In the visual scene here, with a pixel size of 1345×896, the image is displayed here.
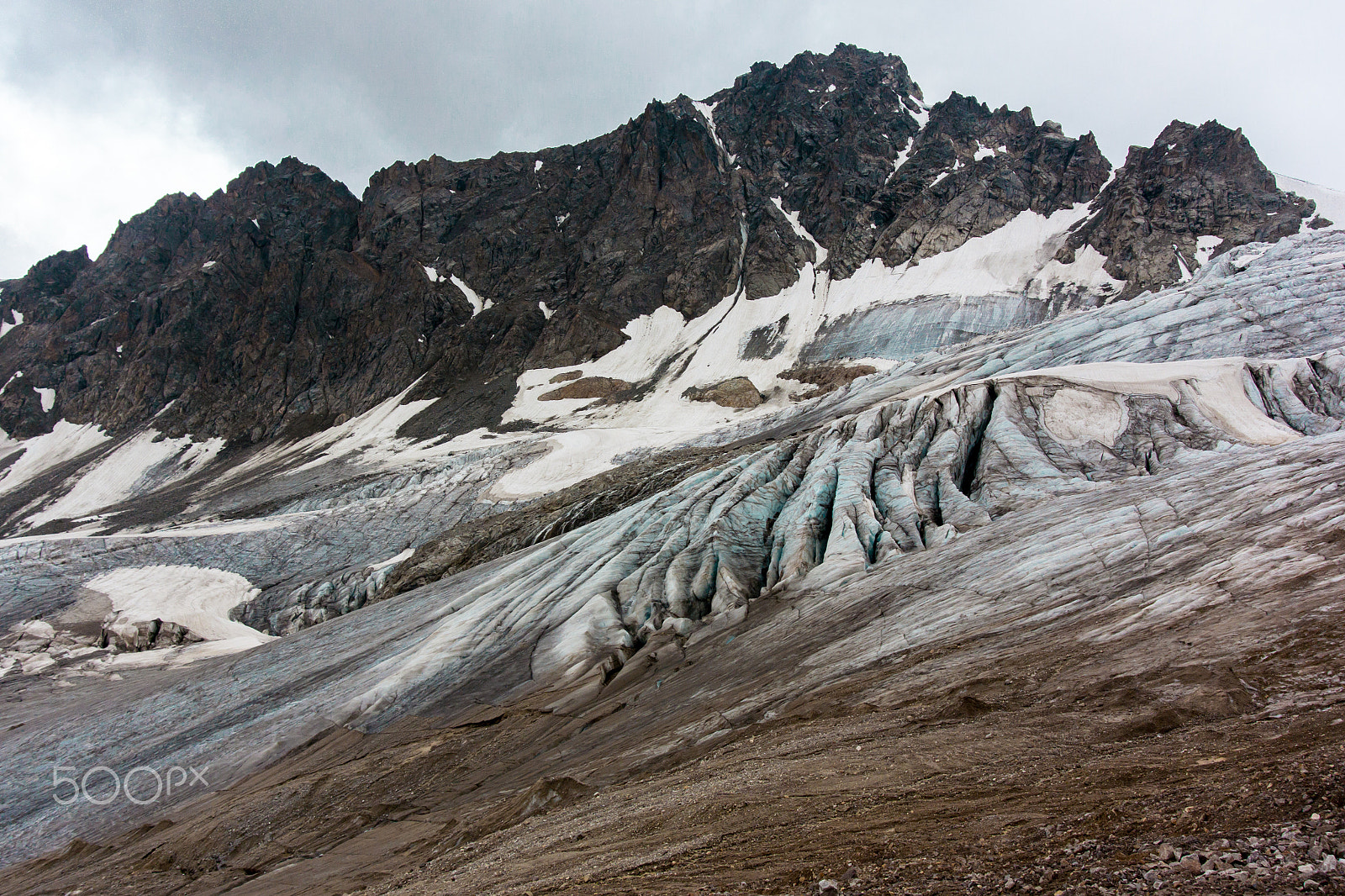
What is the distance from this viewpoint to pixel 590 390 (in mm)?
95188

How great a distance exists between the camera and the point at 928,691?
448 inches

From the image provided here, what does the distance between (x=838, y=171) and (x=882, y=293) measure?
3441 cm

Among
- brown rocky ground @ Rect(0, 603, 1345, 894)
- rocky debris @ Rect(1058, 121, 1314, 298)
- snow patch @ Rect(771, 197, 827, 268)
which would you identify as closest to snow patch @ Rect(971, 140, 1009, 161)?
rocky debris @ Rect(1058, 121, 1314, 298)

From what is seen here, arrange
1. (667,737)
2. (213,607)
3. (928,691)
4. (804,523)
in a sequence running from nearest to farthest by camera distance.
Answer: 1. (928,691)
2. (667,737)
3. (804,523)
4. (213,607)

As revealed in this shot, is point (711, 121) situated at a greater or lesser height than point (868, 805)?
greater

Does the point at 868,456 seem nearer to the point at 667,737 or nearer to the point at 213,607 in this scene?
the point at 667,737

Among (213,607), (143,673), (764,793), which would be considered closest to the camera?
(764,793)

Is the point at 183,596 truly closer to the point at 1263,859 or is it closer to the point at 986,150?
the point at 1263,859

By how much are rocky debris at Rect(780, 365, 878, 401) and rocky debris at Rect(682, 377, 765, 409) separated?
5.49 meters

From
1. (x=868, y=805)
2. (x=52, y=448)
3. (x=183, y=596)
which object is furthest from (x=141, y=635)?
(x=52, y=448)

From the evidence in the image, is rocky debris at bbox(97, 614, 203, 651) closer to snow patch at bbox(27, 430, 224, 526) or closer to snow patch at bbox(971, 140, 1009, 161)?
snow patch at bbox(27, 430, 224, 526)

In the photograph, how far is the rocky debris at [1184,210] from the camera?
85750 mm

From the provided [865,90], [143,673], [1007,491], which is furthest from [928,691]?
[865,90]
